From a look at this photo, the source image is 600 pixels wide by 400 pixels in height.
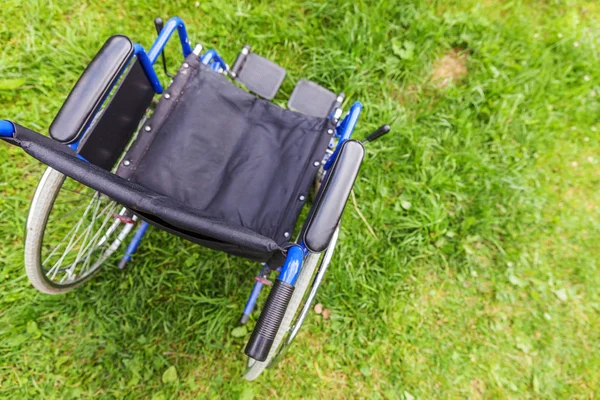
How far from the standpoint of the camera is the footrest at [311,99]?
6.59 feet

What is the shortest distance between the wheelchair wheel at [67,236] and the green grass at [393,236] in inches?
6.0

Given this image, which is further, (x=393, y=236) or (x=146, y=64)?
(x=393, y=236)

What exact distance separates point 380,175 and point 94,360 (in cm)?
176

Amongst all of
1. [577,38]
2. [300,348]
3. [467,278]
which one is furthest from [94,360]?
[577,38]

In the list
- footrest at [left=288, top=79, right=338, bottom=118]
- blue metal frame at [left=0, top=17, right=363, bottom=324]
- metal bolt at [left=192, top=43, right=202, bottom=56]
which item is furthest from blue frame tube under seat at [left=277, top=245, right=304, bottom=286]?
footrest at [left=288, top=79, right=338, bottom=118]

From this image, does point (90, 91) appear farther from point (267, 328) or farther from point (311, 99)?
point (311, 99)

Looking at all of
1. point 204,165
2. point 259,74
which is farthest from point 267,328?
point 259,74

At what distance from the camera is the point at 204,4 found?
209 cm

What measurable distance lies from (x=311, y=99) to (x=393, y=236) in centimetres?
92

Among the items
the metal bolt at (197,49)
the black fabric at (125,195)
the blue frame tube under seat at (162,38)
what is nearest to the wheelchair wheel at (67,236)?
the black fabric at (125,195)

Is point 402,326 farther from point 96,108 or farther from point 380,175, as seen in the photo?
point 96,108

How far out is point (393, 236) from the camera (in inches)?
77.9

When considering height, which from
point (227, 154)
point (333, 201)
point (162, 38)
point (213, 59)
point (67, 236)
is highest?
point (213, 59)

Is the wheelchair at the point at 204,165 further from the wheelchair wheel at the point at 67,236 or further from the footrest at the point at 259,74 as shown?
the footrest at the point at 259,74
